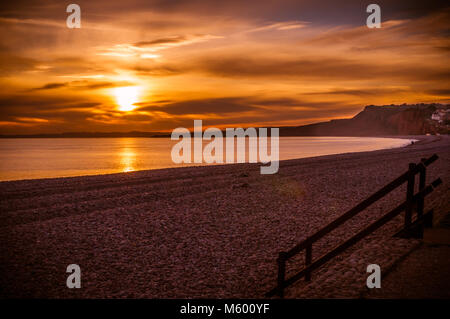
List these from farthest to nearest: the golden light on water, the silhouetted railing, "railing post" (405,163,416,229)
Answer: the golden light on water → "railing post" (405,163,416,229) → the silhouetted railing

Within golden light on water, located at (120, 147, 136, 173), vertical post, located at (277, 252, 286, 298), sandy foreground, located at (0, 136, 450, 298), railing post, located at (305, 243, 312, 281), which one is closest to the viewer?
vertical post, located at (277, 252, 286, 298)

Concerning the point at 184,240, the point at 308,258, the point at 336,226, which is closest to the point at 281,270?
the point at 308,258

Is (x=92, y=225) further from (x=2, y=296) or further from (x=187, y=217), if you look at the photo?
(x=2, y=296)

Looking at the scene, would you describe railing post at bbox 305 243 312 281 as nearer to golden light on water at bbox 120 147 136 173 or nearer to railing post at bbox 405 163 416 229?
railing post at bbox 405 163 416 229

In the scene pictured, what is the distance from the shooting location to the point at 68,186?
1048 inches

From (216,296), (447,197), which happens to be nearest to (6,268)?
(216,296)

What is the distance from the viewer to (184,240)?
12.2 metres

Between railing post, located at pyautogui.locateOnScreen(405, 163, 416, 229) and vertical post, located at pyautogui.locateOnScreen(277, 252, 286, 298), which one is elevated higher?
railing post, located at pyautogui.locateOnScreen(405, 163, 416, 229)

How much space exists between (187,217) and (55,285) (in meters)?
7.42

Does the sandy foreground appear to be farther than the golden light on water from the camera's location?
No

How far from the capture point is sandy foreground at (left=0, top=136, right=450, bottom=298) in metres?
8.40

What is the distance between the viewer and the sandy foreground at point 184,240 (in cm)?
840

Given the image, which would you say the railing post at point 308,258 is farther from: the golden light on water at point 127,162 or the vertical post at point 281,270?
the golden light on water at point 127,162

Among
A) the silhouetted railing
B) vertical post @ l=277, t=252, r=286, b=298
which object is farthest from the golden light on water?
vertical post @ l=277, t=252, r=286, b=298
